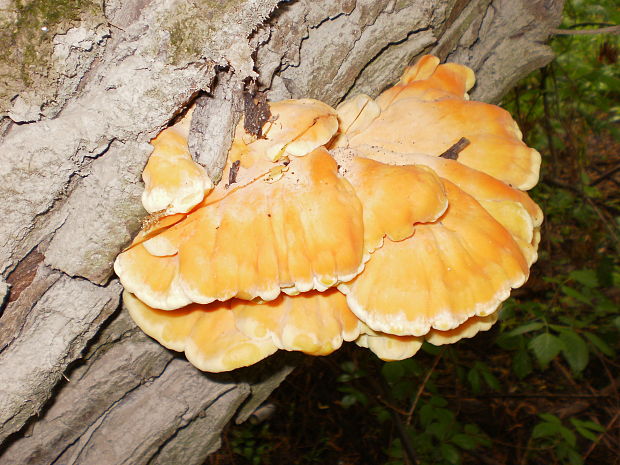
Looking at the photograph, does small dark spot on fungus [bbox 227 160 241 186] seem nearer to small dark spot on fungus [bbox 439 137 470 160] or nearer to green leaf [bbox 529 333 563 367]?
small dark spot on fungus [bbox 439 137 470 160]

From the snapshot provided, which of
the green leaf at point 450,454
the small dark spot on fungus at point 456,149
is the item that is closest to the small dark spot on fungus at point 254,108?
the small dark spot on fungus at point 456,149

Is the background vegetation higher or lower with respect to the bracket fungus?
lower

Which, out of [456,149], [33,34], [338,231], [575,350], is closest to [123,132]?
[33,34]

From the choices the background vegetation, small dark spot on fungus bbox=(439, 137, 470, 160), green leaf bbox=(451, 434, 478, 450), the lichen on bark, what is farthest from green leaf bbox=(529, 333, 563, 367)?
the lichen on bark

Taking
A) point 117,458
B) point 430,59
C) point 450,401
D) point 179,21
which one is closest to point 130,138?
point 179,21

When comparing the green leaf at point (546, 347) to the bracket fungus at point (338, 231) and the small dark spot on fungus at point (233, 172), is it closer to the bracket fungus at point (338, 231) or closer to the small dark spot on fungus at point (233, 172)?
the bracket fungus at point (338, 231)

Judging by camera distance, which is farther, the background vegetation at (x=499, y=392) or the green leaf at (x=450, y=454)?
the background vegetation at (x=499, y=392)

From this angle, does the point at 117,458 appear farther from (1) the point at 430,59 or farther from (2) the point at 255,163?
(1) the point at 430,59
